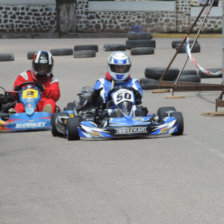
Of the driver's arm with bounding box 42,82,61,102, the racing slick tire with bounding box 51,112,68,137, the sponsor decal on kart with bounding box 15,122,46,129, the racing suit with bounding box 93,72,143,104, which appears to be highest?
the racing suit with bounding box 93,72,143,104

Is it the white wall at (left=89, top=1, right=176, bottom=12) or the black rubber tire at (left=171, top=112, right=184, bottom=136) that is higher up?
the black rubber tire at (left=171, top=112, right=184, bottom=136)

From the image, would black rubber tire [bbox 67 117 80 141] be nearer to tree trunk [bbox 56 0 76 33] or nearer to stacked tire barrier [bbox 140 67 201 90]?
stacked tire barrier [bbox 140 67 201 90]

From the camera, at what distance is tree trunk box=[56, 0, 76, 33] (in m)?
32.5

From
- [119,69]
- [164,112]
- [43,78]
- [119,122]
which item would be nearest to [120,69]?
[119,69]

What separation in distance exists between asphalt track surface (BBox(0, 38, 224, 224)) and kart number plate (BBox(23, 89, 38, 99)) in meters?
0.54

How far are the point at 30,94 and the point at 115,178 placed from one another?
11.9ft

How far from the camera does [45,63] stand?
9625 millimetres

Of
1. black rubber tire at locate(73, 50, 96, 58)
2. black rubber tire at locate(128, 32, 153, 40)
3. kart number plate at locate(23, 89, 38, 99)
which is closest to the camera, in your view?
kart number plate at locate(23, 89, 38, 99)

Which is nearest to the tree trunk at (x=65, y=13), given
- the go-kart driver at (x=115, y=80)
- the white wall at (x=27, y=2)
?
the white wall at (x=27, y=2)

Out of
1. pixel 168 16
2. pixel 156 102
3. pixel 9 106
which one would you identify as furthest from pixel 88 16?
pixel 9 106

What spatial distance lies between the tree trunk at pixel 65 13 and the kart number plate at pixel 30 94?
23.5m

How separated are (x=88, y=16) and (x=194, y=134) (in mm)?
25725

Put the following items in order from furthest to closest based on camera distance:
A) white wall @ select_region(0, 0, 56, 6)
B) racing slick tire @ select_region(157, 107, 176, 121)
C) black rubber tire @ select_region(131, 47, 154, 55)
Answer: white wall @ select_region(0, 0, 56, 6) < black rubber tire @ select_region(131, 47, 154, 55) < racing slick tire @ select_region(157, 107, 176, 121)

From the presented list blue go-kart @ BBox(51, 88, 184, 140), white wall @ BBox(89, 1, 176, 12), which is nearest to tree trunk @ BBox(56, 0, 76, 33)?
white wall @ BBox(89, 1, 176, 12)
